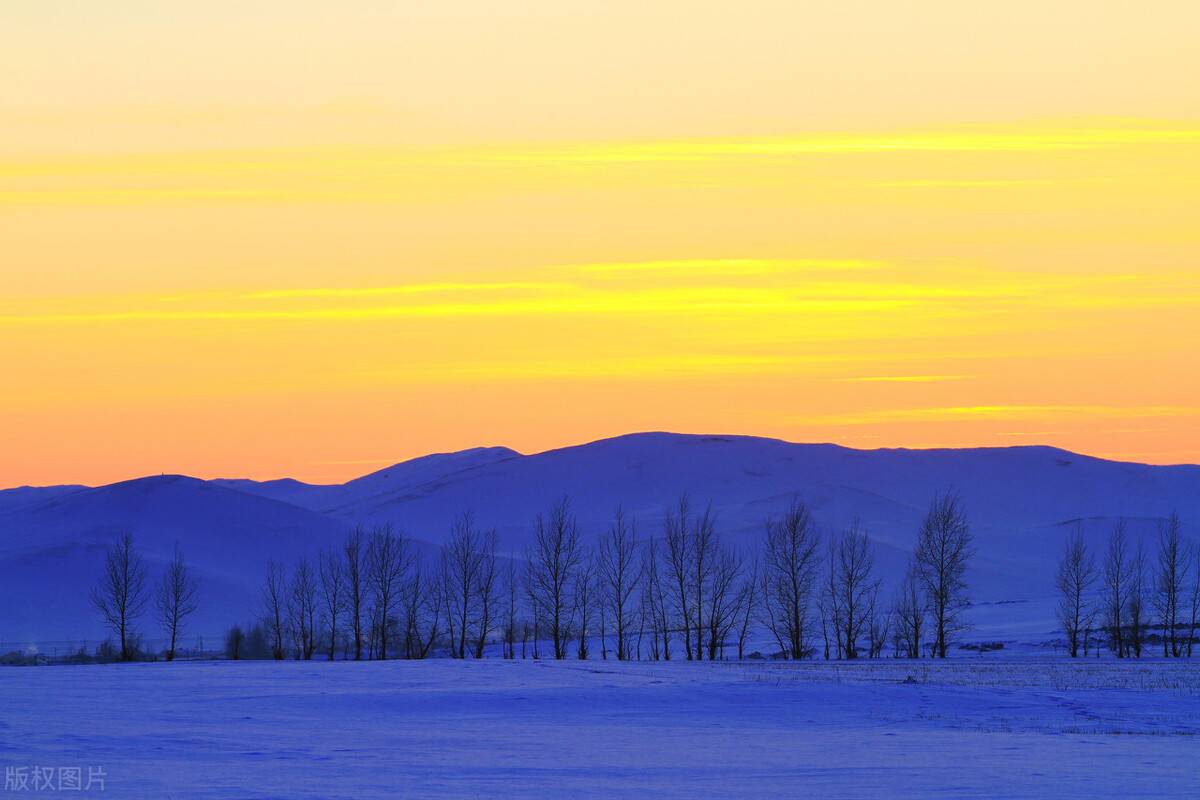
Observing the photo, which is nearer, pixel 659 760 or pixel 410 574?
pixel 659 760

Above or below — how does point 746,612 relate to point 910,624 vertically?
below

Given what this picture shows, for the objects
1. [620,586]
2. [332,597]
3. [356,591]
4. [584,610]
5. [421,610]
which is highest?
[620,586]

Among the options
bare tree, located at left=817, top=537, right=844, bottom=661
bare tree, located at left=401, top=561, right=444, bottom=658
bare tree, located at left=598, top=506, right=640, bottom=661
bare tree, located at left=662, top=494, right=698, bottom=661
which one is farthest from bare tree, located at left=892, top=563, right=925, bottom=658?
bare tree, located at left=401, top=561, right=444, bottom=658

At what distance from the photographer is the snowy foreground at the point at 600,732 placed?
22.2 m

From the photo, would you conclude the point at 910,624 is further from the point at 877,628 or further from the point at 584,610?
the point at 584,610

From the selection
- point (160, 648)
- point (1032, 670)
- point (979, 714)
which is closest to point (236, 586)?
point (160, 648)

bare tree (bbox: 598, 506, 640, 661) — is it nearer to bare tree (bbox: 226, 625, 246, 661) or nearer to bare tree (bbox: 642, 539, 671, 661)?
bare tree (bbox: 642, 539, 671, 661)

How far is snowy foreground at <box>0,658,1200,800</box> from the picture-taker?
22234mm

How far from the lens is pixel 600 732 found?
30797 millimetres

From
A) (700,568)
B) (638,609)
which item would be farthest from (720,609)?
(638,609)

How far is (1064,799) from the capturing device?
20.7 m

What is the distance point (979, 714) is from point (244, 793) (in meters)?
21.1

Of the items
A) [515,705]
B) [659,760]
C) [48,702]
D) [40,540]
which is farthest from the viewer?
[40,540]

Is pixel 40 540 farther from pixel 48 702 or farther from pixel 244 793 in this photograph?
pixel 244 793
